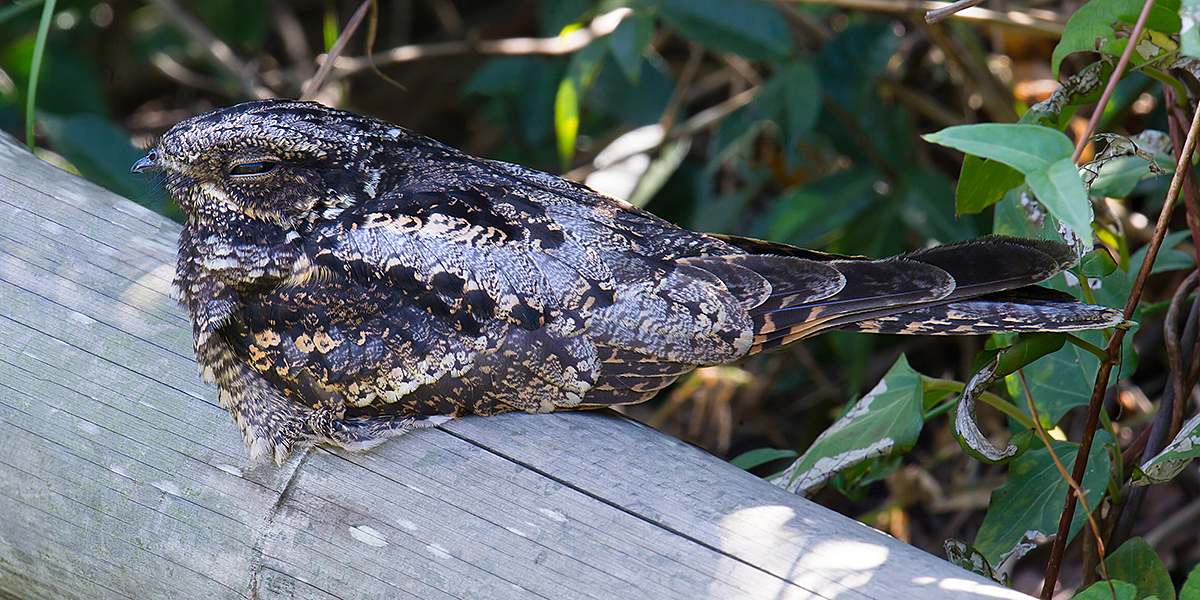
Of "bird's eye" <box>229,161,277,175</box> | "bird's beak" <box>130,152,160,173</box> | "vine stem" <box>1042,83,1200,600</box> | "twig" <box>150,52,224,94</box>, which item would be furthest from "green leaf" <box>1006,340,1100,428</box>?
"twig" <box>150,52,224,94</box>

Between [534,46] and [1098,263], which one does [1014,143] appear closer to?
[1098,263]

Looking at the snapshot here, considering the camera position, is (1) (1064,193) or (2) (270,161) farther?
(2) (270,161)

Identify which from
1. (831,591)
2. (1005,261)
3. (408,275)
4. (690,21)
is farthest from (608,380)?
(690,21)

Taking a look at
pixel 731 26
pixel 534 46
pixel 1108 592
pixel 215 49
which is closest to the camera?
pixel 1108 592

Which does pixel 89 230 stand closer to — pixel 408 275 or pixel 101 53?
pixel 408 275

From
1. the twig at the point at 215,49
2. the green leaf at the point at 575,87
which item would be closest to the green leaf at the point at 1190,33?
the green leaf at the point at 575,87

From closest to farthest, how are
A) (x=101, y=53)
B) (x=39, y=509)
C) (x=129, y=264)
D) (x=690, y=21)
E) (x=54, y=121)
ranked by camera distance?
(x=39, y=509) < (x=129, y=264) < (x=690, y=21) < (x=54, y=121) < (x=101, y=53)

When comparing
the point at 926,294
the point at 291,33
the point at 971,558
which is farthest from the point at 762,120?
the point at 291,33
